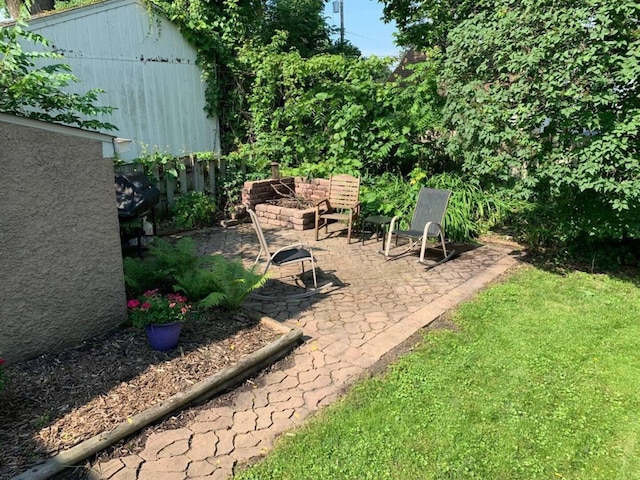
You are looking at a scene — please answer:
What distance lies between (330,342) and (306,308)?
801mm

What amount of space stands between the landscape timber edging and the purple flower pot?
54cm

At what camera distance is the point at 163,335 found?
139 inches

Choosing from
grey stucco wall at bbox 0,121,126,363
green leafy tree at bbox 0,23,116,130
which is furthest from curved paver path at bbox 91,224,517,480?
green leafy tree at bbox 0,23,116,130

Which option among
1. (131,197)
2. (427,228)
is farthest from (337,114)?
(131,197)

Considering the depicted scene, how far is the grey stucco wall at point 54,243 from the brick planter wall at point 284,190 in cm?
456

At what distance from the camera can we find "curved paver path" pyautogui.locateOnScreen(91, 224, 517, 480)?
2678 mm

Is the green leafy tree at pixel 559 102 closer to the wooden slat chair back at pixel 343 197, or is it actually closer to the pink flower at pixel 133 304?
the wooden slat chair back at pixel 343 197

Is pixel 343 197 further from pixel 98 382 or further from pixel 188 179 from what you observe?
pixel 98 382

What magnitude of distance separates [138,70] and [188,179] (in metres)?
2.84

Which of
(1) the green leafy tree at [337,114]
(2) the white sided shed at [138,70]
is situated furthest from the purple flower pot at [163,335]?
(2) the white sided shed at [138,70]

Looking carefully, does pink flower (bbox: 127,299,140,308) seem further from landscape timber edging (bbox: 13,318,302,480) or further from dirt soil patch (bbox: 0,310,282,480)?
landscape timber edging (bbox: 13,318,302,480)

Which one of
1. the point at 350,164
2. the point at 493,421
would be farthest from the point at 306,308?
the point at 350,164

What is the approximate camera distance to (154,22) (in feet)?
31.8

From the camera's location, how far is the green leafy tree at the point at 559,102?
15.1 ft
